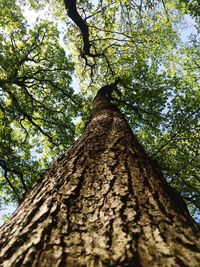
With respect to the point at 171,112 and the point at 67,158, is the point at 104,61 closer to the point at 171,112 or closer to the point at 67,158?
the point at 171,112

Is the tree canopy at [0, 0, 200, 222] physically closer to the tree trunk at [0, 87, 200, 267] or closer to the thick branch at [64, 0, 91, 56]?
the thick branch at [64, 0, 91, 56]

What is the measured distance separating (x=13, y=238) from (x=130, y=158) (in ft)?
6.43

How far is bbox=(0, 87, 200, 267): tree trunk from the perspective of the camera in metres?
1.53

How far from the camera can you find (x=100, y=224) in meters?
1.91

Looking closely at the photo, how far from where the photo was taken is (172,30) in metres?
17.9

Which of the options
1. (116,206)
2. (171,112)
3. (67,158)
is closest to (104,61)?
(171,112)

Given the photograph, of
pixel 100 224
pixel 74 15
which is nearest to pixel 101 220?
pixel 100 224

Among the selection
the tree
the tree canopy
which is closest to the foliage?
the tree canopy

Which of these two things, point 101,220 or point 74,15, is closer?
point 101,220

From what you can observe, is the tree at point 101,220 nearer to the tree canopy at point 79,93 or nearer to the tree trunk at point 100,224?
the tree trunk at point 100,224

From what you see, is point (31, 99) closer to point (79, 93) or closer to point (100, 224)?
point (79, 93)

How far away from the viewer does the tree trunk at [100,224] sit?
153cm

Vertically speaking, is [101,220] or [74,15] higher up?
[74,15]

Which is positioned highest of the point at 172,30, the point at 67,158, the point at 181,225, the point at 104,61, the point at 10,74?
the point at 172,30
